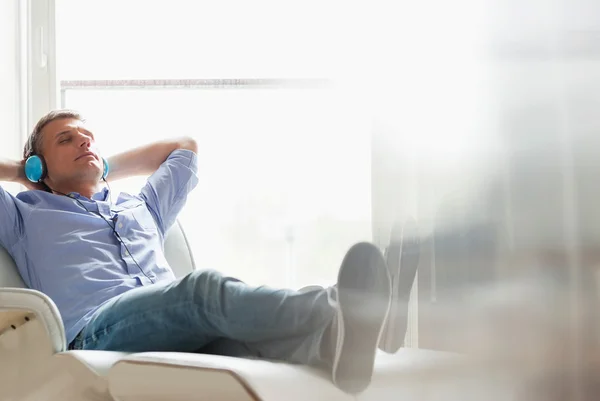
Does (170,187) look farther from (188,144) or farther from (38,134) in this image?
(38,134)

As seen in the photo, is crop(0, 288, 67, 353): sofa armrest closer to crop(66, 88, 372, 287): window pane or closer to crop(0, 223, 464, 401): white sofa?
crop(0, 223, 464, 401): white sofa

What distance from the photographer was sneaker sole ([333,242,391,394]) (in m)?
0.89

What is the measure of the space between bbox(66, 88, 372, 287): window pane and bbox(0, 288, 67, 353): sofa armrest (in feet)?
3.00

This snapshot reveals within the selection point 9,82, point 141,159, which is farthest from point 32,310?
point 9,82

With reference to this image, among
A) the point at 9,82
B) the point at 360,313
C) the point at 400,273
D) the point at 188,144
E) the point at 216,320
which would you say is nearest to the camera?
the point at 400,273

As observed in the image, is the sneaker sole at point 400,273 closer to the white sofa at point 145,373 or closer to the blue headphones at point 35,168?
the white sofa at point 145,373

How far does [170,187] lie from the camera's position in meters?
1.90

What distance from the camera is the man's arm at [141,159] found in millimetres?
1965

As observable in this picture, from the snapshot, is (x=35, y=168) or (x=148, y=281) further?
(x=35, y=168)

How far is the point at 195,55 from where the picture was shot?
233 cm

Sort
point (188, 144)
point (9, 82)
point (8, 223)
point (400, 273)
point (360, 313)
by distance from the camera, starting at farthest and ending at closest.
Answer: point (9, 82) < point (188, 144) < point (8, 223) < point (360, 313) < point (400, 273)

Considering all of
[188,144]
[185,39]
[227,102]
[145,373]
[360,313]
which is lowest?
[145,373]

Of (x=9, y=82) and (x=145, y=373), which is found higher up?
(x=9, y=82)

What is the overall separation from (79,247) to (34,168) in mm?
285
